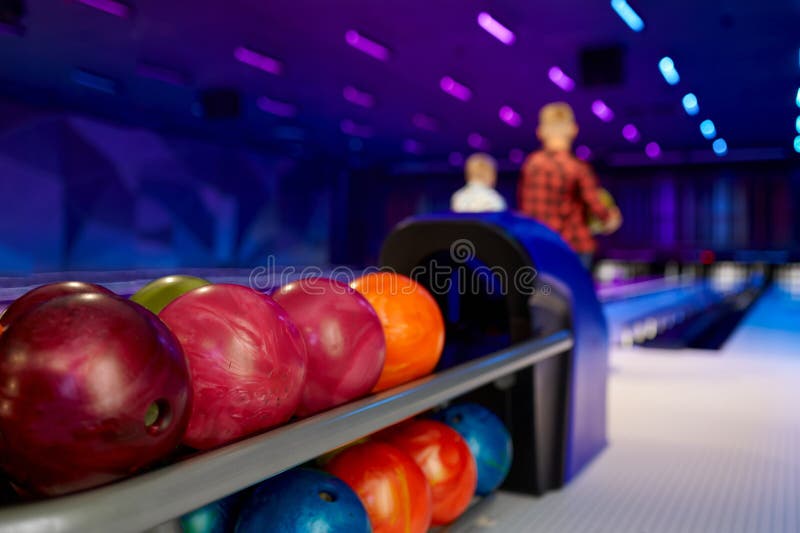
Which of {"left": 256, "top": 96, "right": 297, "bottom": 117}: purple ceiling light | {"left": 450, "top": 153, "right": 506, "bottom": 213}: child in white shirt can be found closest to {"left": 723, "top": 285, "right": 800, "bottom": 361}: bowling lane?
{"left": 450, "top": 153, "right": 506, "bottom": 213}: child in white shirt

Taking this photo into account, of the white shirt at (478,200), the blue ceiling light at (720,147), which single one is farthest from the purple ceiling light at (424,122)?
the white shirt at (478,200)

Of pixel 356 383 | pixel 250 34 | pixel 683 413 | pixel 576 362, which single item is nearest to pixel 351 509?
pixel 356 383

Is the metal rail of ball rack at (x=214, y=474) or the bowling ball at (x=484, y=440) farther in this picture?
the bowling ball at (x=484, y=440)

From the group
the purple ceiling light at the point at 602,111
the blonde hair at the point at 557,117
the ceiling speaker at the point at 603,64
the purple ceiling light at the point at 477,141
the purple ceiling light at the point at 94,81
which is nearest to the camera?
the blonde hair at the point at 557,117

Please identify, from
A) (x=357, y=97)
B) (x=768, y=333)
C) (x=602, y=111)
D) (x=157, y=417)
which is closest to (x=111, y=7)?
(x=357, y=97)

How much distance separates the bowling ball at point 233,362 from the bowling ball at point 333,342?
11 centimetres

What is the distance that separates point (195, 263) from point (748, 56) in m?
9.17

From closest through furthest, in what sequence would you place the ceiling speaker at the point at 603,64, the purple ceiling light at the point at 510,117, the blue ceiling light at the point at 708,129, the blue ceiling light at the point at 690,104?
the ceiling speaker at the point at 603,64
the blue ceiling light at the point at 690,104
the purple ceiling light at the point at 510,117
the blue ceiling light at the point at 708,129

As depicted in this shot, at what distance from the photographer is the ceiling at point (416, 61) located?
5660mm

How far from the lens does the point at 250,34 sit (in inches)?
249

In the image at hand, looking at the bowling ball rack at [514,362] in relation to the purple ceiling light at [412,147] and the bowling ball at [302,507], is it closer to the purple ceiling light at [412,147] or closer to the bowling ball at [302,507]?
the bowling ball at [302,507]

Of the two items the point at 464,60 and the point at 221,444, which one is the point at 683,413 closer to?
the point at 221,444

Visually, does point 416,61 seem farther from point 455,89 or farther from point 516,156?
point 516,156

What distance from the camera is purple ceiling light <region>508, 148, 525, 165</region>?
505 inches
